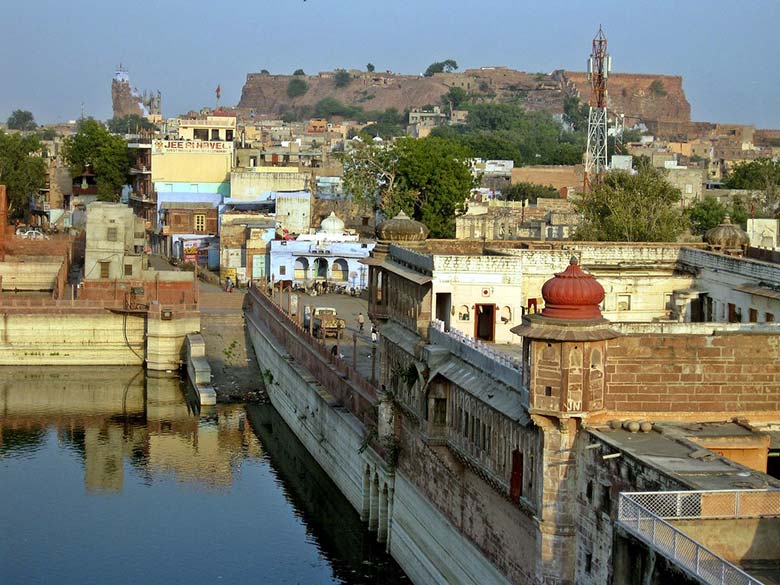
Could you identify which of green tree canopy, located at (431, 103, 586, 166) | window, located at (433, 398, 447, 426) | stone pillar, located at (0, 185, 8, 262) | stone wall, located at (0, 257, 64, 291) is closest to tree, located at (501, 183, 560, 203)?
green tree canopy, located at (431, 103, 586, 166)

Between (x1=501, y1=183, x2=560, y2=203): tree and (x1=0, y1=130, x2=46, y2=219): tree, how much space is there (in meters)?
28.3

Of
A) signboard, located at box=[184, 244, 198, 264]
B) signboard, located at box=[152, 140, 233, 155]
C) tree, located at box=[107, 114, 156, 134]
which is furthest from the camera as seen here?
tree, located at box=[107, 114, 156, 134]

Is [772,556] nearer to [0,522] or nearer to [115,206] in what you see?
[0,522]

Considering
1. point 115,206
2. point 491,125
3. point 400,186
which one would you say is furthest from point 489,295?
point 491,125

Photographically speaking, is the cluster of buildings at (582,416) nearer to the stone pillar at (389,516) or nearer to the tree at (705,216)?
Answer: the stone pillar at (389,516)

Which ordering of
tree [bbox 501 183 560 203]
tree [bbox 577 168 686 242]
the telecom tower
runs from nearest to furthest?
tree [bbox 577 168 686 242] → the telecom tower → tree [bbox 501 183 560 203]

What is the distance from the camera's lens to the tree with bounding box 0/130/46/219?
271ft

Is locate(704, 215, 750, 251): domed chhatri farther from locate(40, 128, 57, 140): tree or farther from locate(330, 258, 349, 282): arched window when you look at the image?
locate(40, 128, 57, 140): tree

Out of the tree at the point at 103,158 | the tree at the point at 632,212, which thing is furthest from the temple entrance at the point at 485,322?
the tree at the point at 103,158

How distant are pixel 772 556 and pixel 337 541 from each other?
14.7m

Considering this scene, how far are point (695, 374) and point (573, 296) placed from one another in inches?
90.9

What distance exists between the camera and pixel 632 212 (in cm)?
4416

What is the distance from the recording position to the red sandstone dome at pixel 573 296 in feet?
55.3

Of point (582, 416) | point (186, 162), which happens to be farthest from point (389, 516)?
point (186, 162)
